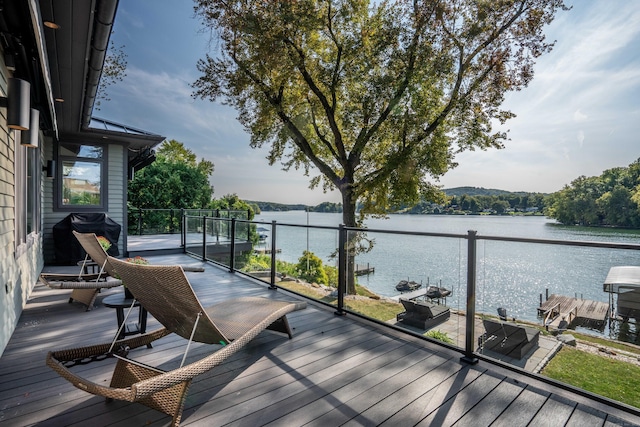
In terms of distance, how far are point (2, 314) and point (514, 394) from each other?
163 inches

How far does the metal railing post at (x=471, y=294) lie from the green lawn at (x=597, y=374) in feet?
1.96

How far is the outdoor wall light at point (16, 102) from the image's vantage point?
104 inches

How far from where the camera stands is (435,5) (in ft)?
29.8

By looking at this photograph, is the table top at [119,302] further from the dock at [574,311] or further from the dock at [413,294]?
the dock at [574,311]

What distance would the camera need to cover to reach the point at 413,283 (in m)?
4.16

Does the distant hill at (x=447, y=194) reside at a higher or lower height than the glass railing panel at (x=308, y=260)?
higher

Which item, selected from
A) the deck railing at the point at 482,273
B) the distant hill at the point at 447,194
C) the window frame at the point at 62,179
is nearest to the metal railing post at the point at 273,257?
the deck railing at the point at 482,273

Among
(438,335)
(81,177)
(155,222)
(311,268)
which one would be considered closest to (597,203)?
(311,268)

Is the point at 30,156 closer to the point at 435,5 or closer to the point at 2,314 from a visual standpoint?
the point at 2,314

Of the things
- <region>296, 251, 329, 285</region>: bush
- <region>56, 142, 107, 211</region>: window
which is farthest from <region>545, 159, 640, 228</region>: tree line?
<region>56, 142, 107, 211</region>: window

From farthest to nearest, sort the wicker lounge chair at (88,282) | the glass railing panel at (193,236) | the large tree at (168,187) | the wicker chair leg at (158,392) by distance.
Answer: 1. the large tree at (168,187)
2. the glass railing panel at (193,236)
3. the wicker lounge chair at (88,282)
4. the wicker chair leg at (158,392)

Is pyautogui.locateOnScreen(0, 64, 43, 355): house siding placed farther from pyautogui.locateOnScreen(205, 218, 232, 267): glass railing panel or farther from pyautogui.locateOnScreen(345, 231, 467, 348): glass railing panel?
pyautogui.locateOnScreen(205, 218, 232, 267): glass railing panel

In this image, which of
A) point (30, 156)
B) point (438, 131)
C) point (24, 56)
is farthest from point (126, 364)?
point (438, 131)

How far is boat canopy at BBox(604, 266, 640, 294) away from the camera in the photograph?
225 centimetres
